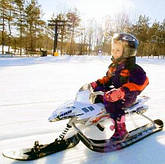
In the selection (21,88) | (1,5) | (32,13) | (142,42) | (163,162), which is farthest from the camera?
(142,42)

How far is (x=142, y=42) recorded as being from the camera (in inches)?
1549

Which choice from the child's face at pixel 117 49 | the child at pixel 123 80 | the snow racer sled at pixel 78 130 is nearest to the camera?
the snow racer sled at pixel 78 130

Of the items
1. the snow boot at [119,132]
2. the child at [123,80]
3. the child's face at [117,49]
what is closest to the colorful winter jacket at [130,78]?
the child at [123,80]

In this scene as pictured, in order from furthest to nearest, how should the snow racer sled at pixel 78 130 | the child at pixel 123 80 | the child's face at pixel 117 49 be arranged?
the child's face at pixel 117 49
the child at pixel 123 80
the snow racer sled at pixel 78 130

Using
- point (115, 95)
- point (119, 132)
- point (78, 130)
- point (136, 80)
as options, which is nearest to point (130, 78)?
point (136, 80)

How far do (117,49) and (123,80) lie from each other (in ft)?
1.32

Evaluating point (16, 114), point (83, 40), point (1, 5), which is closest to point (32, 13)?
point (1, 5)

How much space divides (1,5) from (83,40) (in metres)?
21.6

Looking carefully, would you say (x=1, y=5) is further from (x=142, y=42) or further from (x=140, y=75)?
(x=140, y=75)

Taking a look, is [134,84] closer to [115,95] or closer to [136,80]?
[136,80]

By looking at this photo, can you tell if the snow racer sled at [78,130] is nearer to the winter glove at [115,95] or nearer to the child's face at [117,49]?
the winter glove at [115,95]

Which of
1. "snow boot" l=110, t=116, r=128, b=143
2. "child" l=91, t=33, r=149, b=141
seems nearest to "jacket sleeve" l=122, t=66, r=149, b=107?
"child" l=91, t=33, r=149, b=141

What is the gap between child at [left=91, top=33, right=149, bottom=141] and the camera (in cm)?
220

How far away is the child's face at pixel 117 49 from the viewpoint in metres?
2.34
